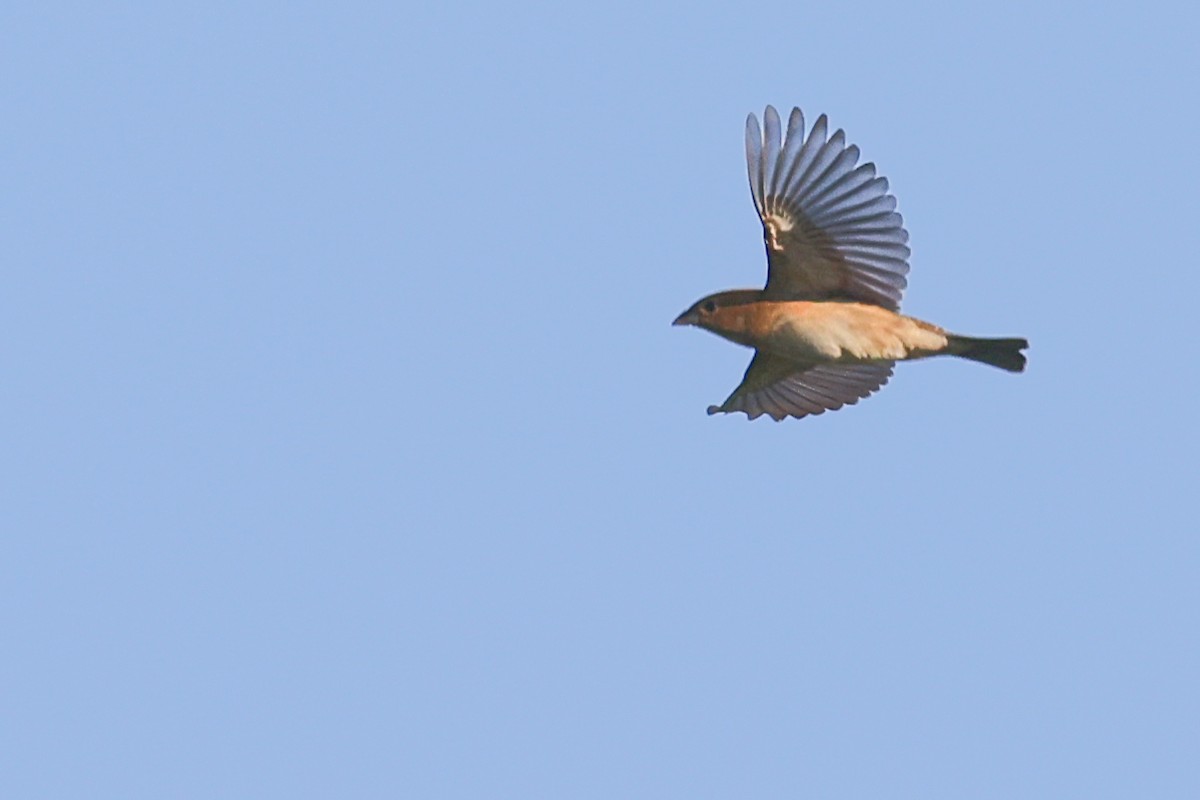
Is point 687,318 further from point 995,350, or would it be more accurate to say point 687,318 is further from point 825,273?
point 995,350

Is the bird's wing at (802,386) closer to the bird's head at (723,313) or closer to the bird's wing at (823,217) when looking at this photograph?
the bird's head at (723,313)

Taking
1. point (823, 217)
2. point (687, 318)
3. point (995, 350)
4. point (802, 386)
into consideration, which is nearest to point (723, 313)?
point (687, 318)

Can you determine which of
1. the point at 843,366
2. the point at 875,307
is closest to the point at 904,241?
the point at 875,307

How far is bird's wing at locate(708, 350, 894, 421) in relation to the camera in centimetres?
1472

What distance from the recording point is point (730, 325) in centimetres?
1377

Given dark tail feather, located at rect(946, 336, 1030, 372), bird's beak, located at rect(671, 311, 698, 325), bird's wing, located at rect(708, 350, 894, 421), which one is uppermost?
bird's beak, located at rect(671, 311, 698, 325)

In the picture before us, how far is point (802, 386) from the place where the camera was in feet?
48.6

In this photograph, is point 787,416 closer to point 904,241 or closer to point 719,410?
point 719,410


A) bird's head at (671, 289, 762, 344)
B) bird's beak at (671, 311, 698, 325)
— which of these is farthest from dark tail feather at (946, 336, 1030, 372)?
bird's beak at (671, 311, 698, 325)

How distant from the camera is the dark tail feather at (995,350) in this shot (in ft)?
43.9

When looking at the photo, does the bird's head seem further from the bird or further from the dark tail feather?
the dark tail feather

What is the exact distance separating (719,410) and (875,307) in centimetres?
192

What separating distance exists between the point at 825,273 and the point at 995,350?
115cm

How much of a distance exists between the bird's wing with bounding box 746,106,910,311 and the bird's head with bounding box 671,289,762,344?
24cm
